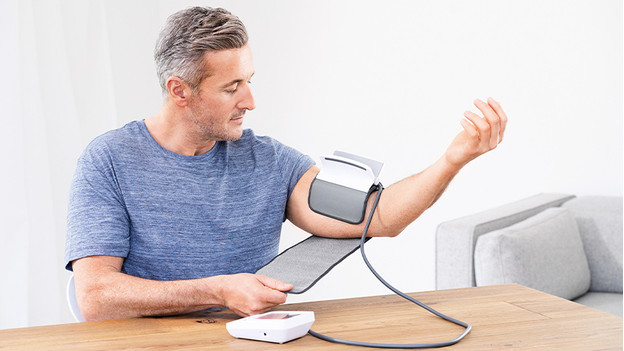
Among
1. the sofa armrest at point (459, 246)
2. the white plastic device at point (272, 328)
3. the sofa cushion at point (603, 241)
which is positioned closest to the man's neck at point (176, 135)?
the white plastic device at point (272, 328)

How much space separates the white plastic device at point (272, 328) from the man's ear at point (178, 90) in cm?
73

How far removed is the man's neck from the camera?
169cm

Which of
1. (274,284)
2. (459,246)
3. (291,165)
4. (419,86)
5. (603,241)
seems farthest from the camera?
(419,86)

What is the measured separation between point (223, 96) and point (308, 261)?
1.64ft

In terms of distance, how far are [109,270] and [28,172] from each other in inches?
55.3

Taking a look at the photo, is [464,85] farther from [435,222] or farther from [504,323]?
[504,323]

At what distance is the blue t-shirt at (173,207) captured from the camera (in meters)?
1.53

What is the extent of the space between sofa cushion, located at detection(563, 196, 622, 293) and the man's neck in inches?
77.0

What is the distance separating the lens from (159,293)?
1.31 meters

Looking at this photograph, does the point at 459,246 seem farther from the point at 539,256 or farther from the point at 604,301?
the point at 604,301

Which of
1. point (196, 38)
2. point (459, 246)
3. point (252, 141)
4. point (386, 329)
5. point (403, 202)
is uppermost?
point (196, 38)

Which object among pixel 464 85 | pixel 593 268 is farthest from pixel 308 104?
pixel 593 268

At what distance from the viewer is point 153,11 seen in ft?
11.4

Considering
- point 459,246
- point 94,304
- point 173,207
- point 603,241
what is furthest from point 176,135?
point 603,241
